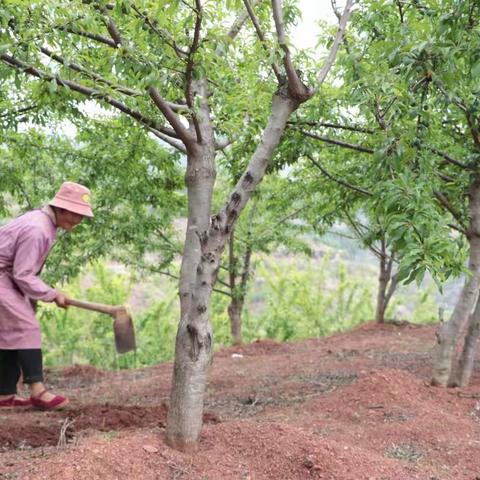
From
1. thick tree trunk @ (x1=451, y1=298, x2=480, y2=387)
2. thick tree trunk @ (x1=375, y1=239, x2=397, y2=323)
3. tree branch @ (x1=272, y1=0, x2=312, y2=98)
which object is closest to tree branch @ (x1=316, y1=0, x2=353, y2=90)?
tree branch @ (x1=272, y1=0, x2=312, y2=98)

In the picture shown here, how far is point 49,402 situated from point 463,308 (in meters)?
3.65

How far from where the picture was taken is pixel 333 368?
776 cm

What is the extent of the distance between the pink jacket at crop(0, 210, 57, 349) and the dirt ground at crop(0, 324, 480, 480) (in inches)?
26.9

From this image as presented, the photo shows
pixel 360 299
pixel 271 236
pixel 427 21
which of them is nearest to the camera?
pixel 427 21

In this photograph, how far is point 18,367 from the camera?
5.00m

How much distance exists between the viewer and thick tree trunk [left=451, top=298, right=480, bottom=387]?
5914mm

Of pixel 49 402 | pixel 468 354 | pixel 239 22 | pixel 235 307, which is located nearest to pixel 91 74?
pixel 239 22

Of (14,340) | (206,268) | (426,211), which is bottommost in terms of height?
(14,340)

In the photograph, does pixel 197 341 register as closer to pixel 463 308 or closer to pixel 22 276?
pixel 22 276

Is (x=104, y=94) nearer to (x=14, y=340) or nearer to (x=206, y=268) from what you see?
(x=206, y=268)

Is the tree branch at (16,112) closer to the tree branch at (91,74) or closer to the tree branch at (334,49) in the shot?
the tree branch at (91,74)

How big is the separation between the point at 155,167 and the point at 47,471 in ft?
16.1

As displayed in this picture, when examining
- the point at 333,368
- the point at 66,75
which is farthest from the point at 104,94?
the point at 333,368

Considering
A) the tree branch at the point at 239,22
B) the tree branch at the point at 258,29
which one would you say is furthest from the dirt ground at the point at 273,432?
the tree branch at the point at 239,22
